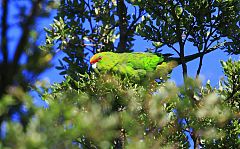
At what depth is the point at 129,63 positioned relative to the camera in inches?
227

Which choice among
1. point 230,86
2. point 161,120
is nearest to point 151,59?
point 230,86

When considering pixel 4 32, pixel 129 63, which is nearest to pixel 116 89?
pixel 129 63

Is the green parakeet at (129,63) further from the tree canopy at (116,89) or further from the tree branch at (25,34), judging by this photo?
the tree branch at (25,34)

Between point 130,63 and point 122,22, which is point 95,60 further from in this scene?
point 122,22

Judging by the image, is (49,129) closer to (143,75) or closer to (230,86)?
(230,86)

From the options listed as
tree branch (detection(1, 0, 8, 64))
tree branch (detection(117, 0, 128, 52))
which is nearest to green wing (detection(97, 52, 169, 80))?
tree branch (detection(117, 0, 128, 52))

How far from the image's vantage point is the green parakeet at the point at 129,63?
5.61m

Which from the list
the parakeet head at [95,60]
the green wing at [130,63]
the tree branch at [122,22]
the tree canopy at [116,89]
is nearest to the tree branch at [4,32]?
the tree canopy at [116,89]

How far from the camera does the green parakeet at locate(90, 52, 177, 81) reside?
18.4 ft

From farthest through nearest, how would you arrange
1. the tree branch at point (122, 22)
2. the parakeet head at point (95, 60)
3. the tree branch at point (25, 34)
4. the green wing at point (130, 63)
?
the tree branch at point (122, 22) < the parakeet head at point (95, 60) < the green wing at point (130, 63) < the tree branch at point (25, 34)

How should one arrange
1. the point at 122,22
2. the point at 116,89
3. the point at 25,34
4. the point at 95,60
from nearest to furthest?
1. the point at 25,34
2. the point at 116,89
3. the point at 95,60
4. the point at 122,22

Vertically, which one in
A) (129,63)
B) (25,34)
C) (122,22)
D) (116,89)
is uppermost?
(122,22)

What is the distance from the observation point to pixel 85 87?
479cm

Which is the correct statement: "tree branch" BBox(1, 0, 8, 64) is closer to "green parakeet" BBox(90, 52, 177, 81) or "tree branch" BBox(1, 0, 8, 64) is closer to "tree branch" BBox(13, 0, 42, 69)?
"tree branch" BBox(13, 0, 42, 69)
